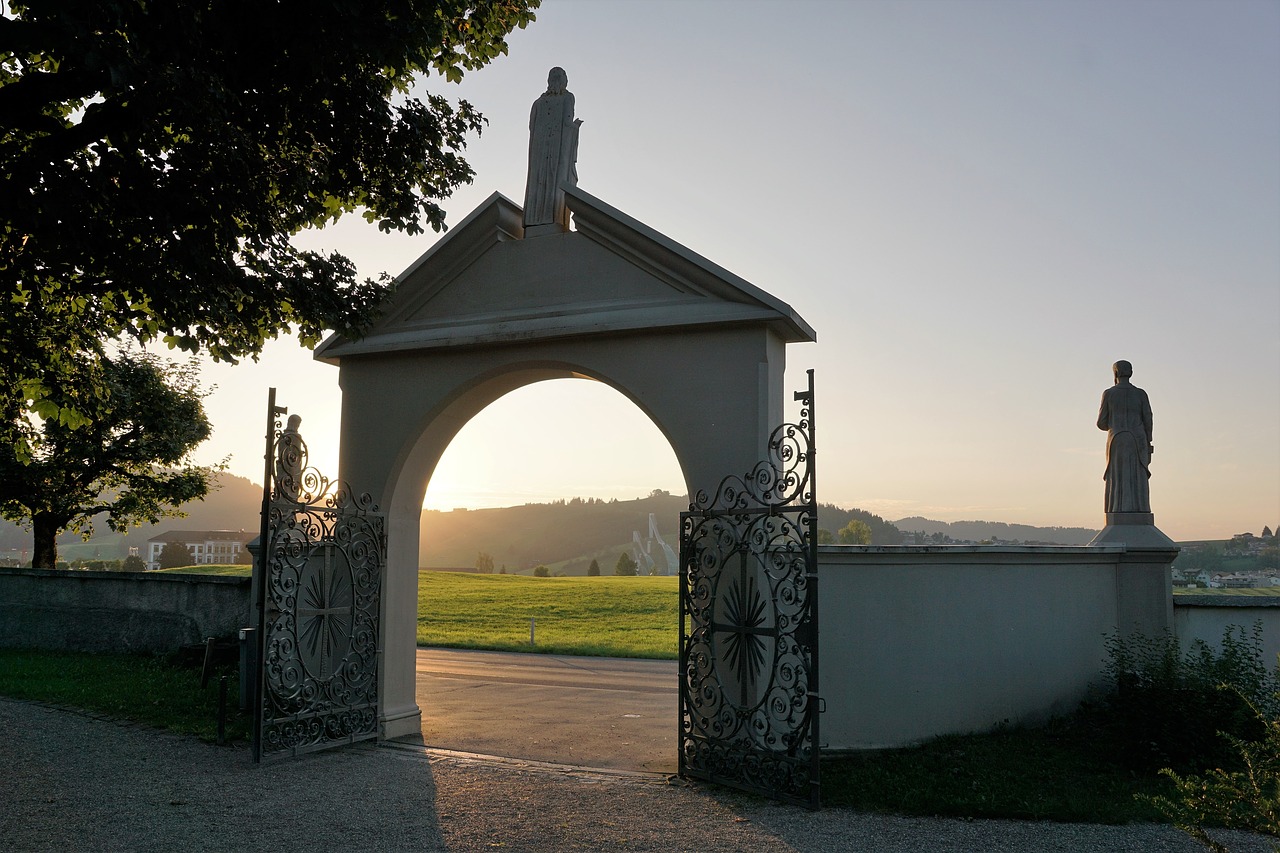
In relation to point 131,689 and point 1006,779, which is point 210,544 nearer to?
point 131,689

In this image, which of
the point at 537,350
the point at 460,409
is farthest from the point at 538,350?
the point at 460,409

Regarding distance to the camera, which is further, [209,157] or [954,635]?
[954,635]

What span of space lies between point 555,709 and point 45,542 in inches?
604

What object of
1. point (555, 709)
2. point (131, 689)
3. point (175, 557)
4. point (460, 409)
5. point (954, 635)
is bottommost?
point (175, 557)

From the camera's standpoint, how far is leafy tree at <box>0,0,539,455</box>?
7.11 metres

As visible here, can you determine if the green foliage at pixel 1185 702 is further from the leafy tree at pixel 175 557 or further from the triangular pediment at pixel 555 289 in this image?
the leafy tree at pixel 175 557

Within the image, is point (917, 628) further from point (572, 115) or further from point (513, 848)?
point (572, 115)

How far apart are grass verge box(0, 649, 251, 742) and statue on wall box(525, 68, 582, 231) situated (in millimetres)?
6254

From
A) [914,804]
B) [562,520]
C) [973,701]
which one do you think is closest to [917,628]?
[973,701]

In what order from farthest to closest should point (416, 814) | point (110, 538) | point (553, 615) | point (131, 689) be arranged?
1. point (110, 538)
2. point (553, 615)
3. point (131, 689)
4. point (416, 814)

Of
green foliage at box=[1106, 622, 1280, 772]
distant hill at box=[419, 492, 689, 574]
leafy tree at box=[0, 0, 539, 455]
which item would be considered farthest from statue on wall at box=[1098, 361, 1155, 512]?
distant hill at box=[419, 492, 689, 574]

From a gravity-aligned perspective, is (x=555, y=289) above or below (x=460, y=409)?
above

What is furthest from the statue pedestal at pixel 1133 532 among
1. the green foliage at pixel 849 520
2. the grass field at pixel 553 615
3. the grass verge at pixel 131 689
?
the green foliage at pixel 849 520

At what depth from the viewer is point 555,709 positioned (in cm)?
1310
